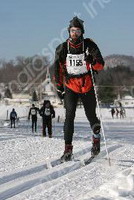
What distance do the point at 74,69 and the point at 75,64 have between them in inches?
2.9

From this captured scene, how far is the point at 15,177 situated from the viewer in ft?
15.6

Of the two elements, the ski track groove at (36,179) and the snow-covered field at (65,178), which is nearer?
the snow-covered field at (65,178)

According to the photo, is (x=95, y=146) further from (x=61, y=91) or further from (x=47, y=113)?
(x=47, y=113)

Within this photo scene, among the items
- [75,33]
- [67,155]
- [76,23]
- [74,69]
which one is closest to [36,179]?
[67,155]

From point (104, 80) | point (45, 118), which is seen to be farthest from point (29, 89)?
point (45, 118)

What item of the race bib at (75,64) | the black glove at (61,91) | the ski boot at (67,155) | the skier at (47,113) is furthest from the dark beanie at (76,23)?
the skier at (47,113)

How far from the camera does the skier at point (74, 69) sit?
19.5 ft

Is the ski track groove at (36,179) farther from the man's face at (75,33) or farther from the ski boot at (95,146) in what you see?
the man's face at (75,33)

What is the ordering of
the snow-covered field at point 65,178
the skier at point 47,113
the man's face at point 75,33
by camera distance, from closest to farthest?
1. the snow-covered field at point 65,178
2. the man's face at point 75,33
3. the skier at point 47,113

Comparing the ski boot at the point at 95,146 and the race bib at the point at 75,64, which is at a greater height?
the race bib at the point at 75,64

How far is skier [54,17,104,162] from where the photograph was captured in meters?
5.93

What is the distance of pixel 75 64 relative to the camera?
19.6ft

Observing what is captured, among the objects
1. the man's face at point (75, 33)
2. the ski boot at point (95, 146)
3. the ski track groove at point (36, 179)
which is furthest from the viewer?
the ski boot at point (95, 146)

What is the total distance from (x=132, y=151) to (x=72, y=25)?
274 centimetres
